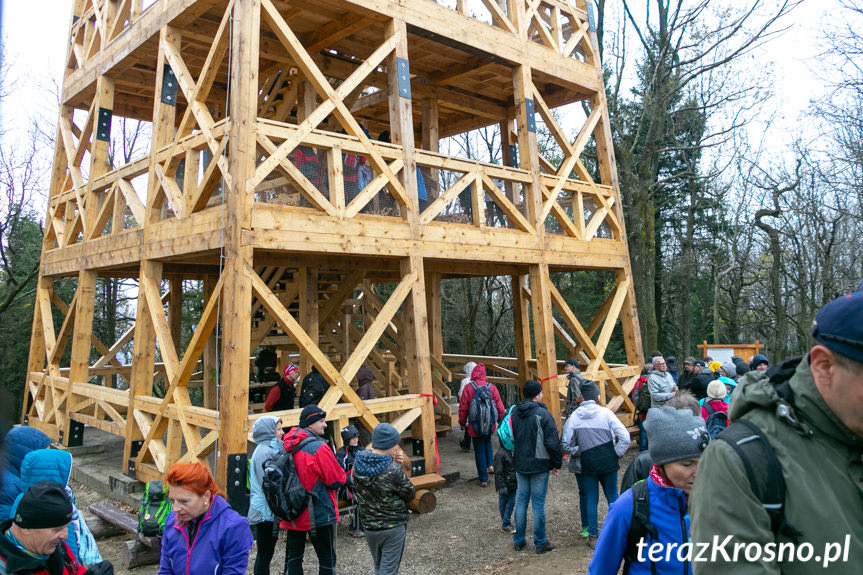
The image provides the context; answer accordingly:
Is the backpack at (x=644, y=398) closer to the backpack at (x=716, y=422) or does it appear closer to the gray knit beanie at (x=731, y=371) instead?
the gray knit beanie at (x=731, y=371)

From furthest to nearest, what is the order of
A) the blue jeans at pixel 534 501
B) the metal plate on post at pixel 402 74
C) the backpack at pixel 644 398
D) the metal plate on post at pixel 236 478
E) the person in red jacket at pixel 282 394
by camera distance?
the backpack at pixel 644 398 → the person in red jacket at pixel 282 394 → the metal plate on post at pixel 402 74 → the metal plate on post at pixel 236 478 → the blue jeans at pixel 534 501

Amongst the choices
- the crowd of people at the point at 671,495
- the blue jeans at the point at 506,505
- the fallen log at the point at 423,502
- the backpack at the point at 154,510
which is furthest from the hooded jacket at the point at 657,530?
the fallen log at the point at 423,502

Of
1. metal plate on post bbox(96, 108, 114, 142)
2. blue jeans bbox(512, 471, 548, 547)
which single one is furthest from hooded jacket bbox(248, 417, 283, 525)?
metal plate on post bbox(96, 108, 114, 142)

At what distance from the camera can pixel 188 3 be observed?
8.13m

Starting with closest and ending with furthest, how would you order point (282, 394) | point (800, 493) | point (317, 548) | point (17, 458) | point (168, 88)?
1. point (800, 493)
2. point (17, 458)
3. point (317, 548)
4. point (282, 394)
5. point (168, 88)

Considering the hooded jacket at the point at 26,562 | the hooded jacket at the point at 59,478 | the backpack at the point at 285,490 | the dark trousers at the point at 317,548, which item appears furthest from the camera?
the dark trousers at the point at 317,548

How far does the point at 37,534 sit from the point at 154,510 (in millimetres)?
4112

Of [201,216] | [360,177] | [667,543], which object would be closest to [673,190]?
[360,177]

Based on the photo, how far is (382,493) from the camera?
4828mm

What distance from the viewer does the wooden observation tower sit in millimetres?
7238

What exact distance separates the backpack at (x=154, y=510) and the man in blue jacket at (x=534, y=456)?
3.83m

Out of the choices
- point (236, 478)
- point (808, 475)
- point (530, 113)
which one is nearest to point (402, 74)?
point (530, 113)

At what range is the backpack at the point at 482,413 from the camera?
8.62 meters

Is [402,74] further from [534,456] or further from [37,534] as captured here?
[37,534]
